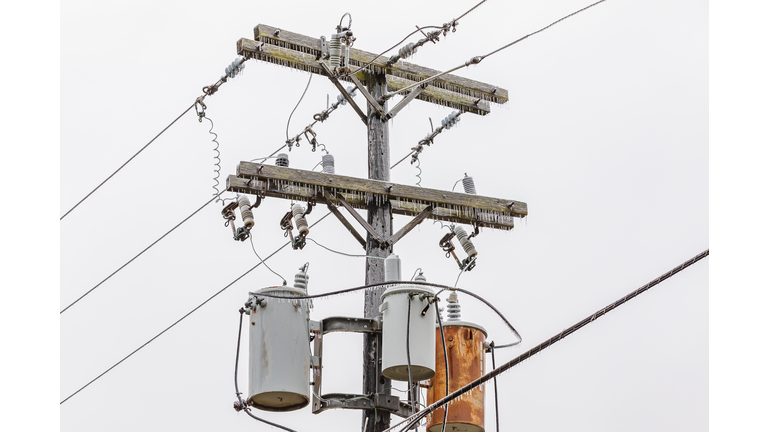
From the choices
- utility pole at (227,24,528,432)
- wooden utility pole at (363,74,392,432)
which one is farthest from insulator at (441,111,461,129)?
wooden utility pole at (363,74,392,432)

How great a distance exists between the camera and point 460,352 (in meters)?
10.6

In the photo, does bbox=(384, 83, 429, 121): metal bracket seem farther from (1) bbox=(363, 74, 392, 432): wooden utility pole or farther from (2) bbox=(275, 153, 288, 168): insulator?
(2) bbox=(275, 153, 288, 168): insulator

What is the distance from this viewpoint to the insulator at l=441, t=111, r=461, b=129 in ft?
42.2

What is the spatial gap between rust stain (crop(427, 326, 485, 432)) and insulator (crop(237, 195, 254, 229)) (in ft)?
6.05

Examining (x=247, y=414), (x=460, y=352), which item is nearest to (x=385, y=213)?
(x=460, y=352)

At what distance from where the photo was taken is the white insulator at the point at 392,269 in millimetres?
10391

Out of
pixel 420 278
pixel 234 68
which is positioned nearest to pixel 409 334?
pixel 420 278

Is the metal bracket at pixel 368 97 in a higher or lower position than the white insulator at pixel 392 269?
higher

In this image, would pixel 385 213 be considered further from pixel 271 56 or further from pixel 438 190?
pixel 271 56

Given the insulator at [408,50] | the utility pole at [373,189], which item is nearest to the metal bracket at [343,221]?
the utility pole at [373,189]

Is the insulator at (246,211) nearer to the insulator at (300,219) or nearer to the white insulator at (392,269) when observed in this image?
the insulator at (300,219)

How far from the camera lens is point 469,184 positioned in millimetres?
11742

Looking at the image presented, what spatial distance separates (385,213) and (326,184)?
67 centimetres

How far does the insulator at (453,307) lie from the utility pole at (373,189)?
62 centimetres
